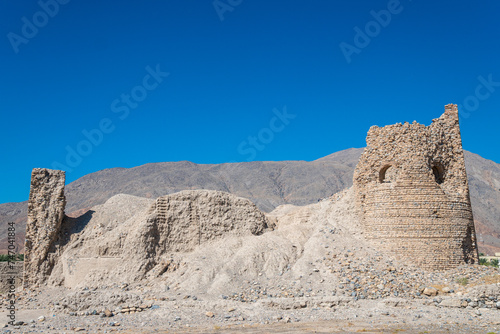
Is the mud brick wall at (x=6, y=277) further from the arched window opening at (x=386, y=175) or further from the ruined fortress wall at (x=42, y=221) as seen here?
the arched window opening at (x=386, y=175)

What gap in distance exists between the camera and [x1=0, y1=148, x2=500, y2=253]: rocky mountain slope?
8456cm

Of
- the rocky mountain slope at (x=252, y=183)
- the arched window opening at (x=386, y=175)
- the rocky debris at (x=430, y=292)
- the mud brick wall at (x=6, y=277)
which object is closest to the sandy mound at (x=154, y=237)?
the mud brick wall at (x=6, y=277)

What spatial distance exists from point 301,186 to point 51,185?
76428 mm

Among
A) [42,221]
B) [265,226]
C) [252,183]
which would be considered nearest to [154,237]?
[265,226]

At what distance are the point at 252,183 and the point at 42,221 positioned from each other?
80.5 m

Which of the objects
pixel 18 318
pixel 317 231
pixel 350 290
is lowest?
pixel 18 318

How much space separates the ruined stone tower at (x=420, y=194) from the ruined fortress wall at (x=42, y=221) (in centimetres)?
1577

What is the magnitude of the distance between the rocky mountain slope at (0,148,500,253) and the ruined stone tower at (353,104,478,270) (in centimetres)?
5647

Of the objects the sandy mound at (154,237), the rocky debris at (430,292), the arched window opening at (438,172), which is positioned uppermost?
the arched window opening at (438,172)

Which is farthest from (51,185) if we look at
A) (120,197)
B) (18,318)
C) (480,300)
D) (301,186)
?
(301,186)

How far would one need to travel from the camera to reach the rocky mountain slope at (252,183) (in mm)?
84562

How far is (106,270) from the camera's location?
20.8 m

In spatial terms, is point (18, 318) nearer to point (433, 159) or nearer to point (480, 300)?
point (480, 300)

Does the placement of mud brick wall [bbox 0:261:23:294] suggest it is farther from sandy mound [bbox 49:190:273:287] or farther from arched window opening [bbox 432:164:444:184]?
arched window opening [bbox 432:164:444:184]
